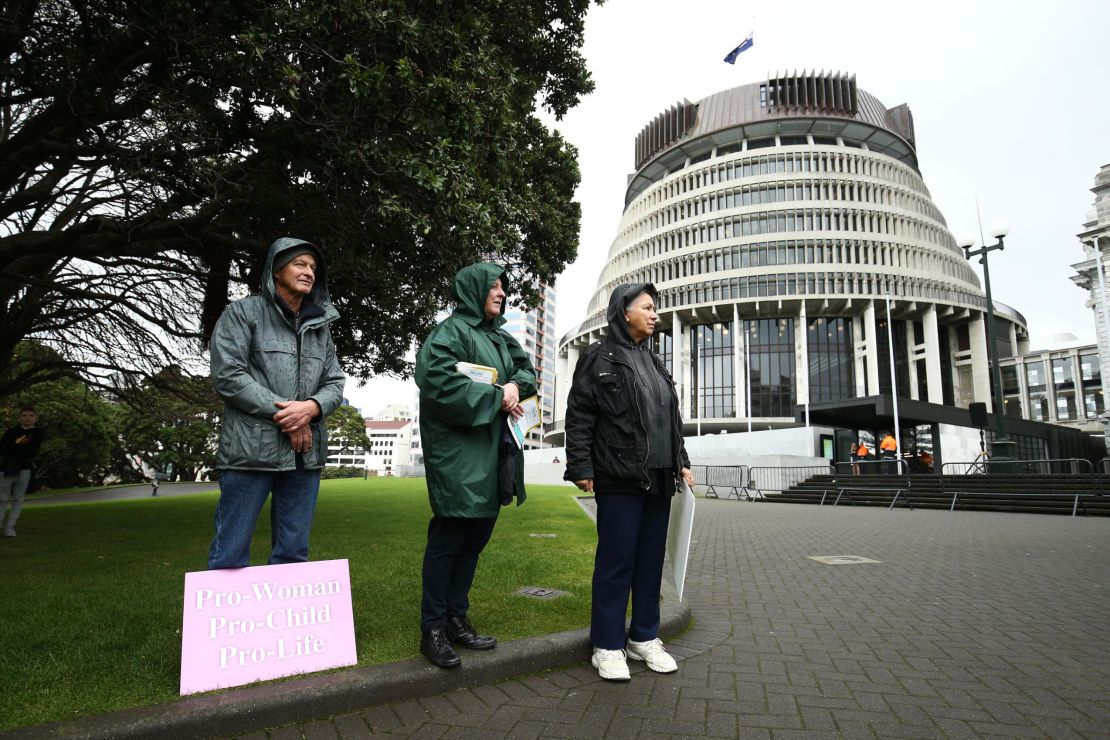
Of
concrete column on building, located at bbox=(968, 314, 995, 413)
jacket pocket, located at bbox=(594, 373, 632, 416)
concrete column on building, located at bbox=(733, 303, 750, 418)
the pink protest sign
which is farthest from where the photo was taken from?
concrete column on building, located at bbox=(733, 303, 750, 418)

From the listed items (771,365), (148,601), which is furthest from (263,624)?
(771,365)

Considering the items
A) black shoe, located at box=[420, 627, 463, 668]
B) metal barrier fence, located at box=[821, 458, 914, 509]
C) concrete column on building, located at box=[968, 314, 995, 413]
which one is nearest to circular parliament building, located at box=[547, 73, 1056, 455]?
concrete column on building, located at box=[968, 314, 995, 413]

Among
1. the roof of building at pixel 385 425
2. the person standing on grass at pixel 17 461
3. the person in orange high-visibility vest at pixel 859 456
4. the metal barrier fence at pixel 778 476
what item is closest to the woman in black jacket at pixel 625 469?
the person standing on grass at pixel 17 461

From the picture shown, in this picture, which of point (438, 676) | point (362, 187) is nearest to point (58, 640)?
point (438, 676)

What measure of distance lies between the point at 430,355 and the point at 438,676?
5.43 ft

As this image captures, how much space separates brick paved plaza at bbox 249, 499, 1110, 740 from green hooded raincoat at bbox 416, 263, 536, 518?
0.98m

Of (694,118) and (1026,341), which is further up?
(694,118)

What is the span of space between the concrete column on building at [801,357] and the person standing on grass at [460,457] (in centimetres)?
5867

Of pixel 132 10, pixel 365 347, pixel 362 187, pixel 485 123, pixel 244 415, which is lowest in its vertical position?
pixel 244 415

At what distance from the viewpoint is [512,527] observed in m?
9.94

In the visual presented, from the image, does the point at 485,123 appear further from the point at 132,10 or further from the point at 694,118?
the point at 694,118

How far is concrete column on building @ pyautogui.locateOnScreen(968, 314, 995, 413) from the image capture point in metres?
58.5

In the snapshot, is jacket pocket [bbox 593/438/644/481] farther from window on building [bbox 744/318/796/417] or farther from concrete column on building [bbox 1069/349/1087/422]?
concrete column on building [bbox 1069/349/1087/422]

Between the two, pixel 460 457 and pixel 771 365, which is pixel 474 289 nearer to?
pixel 460 457
